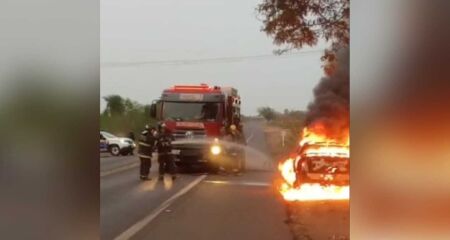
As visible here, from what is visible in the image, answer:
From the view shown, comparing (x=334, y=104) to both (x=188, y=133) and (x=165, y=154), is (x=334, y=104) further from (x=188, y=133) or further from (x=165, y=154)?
(x=165, y=154)

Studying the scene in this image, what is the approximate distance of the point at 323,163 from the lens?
286 centimetres

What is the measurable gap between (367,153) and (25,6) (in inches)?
62.7

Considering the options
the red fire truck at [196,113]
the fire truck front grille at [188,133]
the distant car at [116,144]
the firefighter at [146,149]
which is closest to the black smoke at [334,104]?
the red fire truck at [196,113]

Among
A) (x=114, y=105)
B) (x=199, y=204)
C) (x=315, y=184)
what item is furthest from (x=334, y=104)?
(x=114, y=105)

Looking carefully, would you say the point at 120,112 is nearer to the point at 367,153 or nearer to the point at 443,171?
the point at 367,153

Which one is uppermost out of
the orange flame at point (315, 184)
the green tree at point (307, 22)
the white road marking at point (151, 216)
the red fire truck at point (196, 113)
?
the green tree at point (307, 22)

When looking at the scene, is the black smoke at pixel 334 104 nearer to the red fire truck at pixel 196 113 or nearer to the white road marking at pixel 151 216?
the red fire truck at pixel 196 113

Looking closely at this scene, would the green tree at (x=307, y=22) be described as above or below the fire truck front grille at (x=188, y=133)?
above

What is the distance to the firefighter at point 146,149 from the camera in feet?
9.43

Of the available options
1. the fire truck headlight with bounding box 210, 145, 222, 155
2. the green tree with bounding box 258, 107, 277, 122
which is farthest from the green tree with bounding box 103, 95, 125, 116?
the green tree with bounding box 258, 107, 277, 122

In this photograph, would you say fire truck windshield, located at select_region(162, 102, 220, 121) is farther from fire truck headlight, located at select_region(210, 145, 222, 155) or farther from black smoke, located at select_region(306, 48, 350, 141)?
black smoke, located at select_region(306, 48, 350, 141)

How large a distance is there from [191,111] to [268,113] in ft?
1.07

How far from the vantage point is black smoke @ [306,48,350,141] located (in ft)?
9.22

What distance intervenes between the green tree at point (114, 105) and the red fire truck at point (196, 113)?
0.13 m
